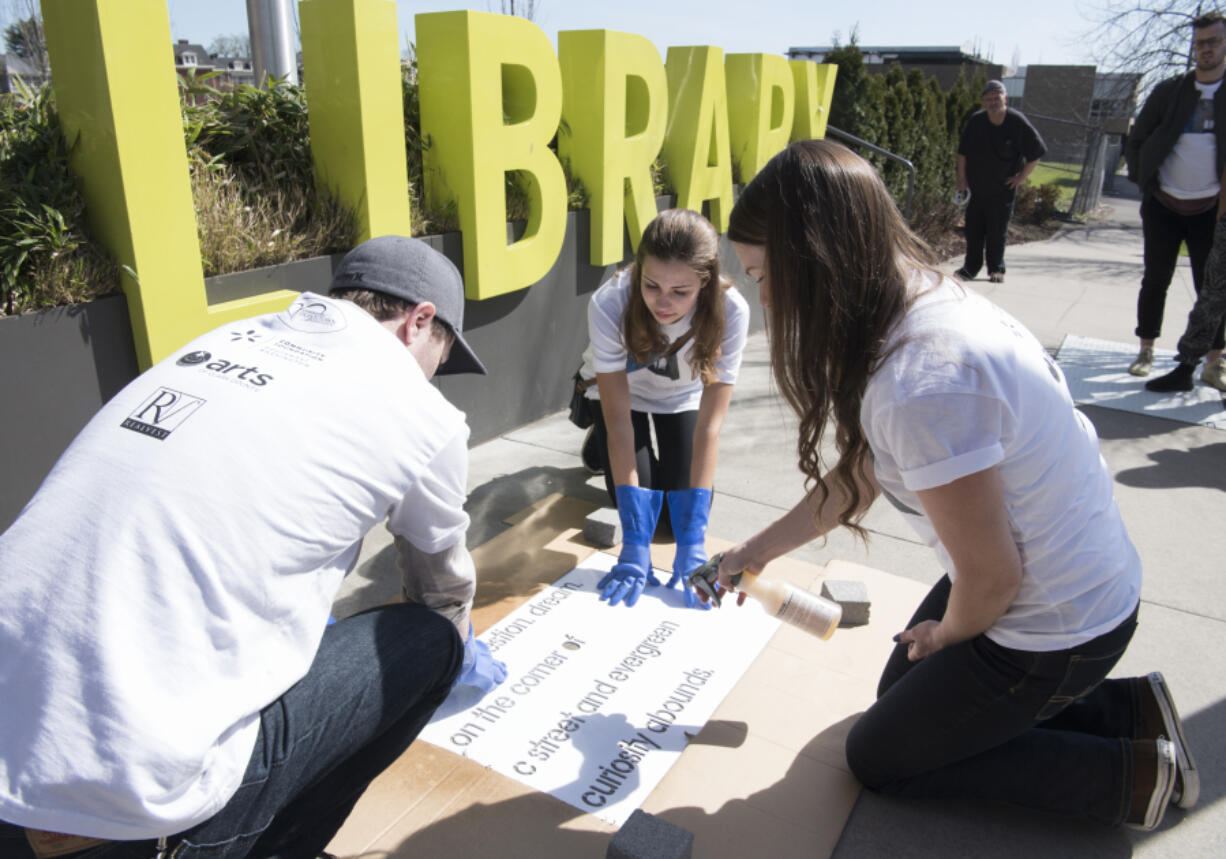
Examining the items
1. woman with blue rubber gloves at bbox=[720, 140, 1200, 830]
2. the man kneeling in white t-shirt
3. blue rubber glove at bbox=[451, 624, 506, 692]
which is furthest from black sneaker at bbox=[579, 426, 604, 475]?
the man kneeling in white t-shirt

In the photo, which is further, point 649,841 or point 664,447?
Answer: point 664,447

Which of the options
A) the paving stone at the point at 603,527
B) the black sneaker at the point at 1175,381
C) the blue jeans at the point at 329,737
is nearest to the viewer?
the blue jeans at the point at 329,737

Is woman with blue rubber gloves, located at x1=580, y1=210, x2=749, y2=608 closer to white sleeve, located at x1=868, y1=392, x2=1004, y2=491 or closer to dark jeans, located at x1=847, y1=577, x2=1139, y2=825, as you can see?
dark jeans, located at x1=847, y1=577, x2=1139, y2=825

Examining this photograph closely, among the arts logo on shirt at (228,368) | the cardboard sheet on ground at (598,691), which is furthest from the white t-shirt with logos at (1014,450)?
the arts logo on shirt at (228,368)

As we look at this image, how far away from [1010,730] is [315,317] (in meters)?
1.65

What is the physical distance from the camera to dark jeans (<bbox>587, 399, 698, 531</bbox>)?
355 centimetres

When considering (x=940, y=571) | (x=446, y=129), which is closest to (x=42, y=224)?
(x=446, y=129)

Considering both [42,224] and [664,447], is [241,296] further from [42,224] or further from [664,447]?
[664,447]

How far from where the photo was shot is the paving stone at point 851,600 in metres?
2.82

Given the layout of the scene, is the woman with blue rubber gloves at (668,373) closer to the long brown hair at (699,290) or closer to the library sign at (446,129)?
the long brown hair at (699,290)

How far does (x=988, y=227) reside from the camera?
29.4 feet

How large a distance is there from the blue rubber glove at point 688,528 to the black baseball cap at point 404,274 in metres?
1.57

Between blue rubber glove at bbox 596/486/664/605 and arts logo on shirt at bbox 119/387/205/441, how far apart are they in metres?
1.88

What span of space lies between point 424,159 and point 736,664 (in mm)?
2762
